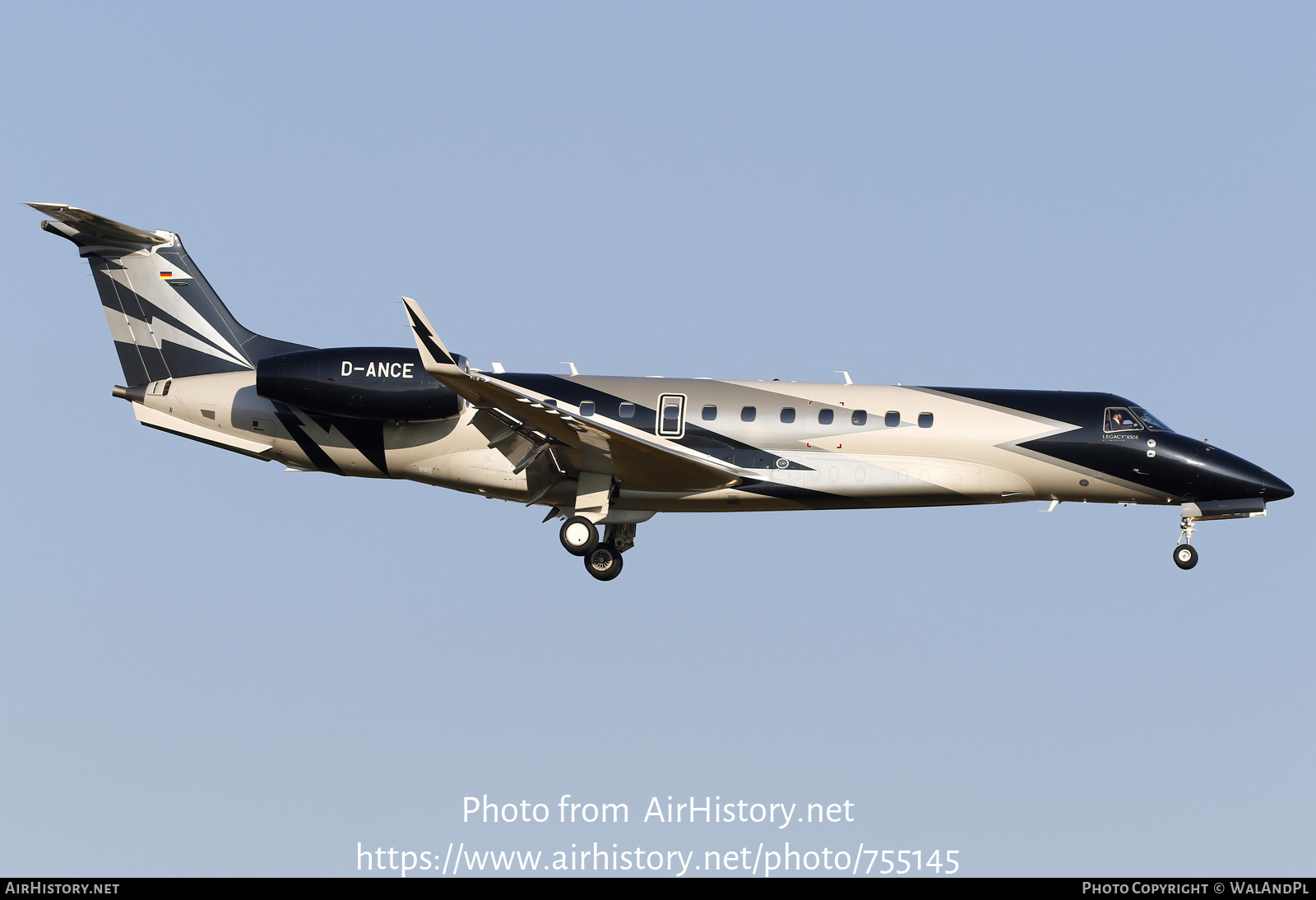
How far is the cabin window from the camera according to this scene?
1044 inches

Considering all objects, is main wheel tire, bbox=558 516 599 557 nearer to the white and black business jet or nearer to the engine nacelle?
the white and black business jet

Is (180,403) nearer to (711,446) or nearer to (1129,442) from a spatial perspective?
(711,446)

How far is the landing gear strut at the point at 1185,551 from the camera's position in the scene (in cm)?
2603

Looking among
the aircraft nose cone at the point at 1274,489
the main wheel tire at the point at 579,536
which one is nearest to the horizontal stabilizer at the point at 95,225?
the main wheel tire at the point at 579,536

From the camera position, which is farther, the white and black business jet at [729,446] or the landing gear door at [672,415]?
the landing gear door at [672,415]

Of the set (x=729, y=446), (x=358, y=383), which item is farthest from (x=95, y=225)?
(x=729, y=446)

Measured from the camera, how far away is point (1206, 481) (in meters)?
26.2

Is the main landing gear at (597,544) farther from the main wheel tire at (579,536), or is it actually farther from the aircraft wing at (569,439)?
the aircraft wing at (569,439)

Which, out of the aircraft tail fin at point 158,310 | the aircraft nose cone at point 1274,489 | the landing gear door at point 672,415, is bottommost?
the aircraft nose cone at point 1274,489

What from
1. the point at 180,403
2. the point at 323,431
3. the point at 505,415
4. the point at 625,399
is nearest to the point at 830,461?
the point at 625,399

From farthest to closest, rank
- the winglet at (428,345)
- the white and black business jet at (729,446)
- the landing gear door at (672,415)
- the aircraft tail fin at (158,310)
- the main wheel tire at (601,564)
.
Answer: the aircraft tail fin at (158,310)
the main wheel tire at (601,564)
the landing gear door at (672,415)
the white and black business jet at (729,446)
the winglet at (428,345)

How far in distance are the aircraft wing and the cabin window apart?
681cm

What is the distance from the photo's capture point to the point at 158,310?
28984 mm

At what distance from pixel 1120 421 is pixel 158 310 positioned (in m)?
18.4
